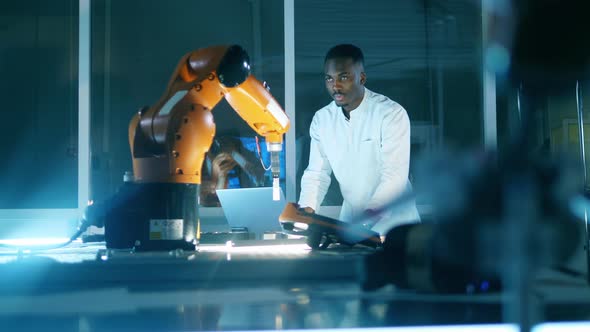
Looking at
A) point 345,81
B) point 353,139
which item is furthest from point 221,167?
point 345,81

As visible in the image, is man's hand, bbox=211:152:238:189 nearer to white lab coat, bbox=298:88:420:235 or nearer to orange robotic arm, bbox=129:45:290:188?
white lab coat, bbox=298:88:420:235

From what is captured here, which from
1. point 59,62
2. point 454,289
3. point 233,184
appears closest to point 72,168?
point 59,62

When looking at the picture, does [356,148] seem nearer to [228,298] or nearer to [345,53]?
[345,53]

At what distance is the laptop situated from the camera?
78.6 inches

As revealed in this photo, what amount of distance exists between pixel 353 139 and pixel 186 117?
156 centimetres

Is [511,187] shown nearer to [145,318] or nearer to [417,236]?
[417,236]

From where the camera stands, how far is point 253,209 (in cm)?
205

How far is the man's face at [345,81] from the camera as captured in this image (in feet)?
9.18

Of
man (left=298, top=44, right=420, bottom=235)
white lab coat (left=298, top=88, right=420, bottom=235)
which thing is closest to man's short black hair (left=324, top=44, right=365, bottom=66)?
man (left=298, top=44, right=420, bottom=235)

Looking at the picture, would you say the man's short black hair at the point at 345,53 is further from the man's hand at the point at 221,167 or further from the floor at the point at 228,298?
the floor at the point at 228,298

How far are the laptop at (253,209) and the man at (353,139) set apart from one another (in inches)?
26.1

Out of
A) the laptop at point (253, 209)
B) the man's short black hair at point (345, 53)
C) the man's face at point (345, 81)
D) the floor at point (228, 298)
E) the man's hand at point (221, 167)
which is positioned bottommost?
the floor at point (228, 298)

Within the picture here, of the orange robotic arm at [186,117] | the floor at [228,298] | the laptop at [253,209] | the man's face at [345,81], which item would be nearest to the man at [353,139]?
the man's face at [345,81]

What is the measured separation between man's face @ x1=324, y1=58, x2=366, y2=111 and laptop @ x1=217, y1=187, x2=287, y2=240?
968 millimetres
